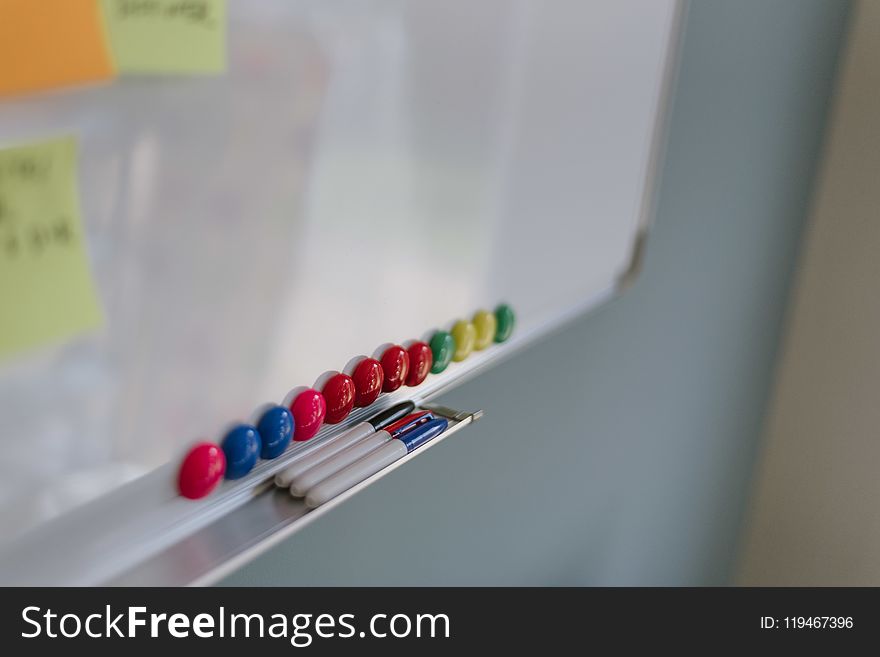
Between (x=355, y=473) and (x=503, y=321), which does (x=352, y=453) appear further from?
(x=503, y=321)

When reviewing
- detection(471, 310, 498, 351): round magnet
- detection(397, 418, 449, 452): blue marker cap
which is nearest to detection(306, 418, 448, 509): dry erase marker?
detection(397, 418, 449, 452): blue marker cap

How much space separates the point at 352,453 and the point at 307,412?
0.04 metres

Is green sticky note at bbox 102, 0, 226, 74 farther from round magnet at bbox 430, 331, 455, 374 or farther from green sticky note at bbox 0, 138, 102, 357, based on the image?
round magnet at bbox 430, 331, 455, 374

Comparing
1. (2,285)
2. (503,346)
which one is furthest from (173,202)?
(503,346)

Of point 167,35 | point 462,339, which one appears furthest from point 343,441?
point 167,35

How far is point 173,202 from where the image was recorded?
371 millimetres

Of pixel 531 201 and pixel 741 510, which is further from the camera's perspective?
pixel 741 510

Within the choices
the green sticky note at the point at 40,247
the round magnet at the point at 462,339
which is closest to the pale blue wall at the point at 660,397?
the round magnet at the point at 462,339

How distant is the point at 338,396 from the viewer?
0.49 meters

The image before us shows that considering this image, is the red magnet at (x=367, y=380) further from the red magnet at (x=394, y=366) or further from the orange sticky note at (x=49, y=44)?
the orange sticky note at (x=49, y=44)

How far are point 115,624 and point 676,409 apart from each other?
863 mm

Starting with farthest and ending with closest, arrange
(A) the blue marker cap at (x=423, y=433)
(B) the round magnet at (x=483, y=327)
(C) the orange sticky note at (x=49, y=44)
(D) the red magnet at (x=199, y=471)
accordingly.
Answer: (B) the round magnet at (x=483, y=327)
(A) the blue marker cap at (x=423, y=433)
(D) the red magnet at (x=199, y=471)
(C) the orange sticky note at (x=49, y=44)

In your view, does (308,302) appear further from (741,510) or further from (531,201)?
(741,510)

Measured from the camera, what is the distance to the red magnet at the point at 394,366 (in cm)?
53
